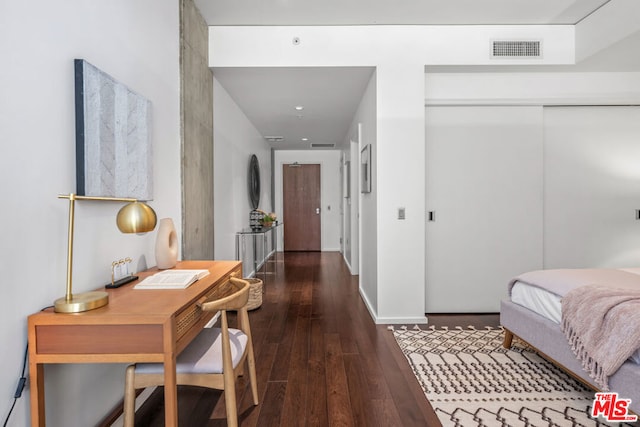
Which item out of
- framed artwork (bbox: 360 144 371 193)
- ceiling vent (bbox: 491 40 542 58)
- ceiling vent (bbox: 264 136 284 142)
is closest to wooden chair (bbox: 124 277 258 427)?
framed artwork (bbox: 360 144 371 193)

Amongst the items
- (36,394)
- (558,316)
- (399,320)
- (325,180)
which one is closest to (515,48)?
(558,316)

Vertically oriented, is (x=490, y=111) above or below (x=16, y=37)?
above

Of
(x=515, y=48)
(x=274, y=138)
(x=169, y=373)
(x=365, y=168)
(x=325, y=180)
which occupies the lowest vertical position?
(x=169, y=373)

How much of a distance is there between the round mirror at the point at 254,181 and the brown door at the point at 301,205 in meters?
2.16

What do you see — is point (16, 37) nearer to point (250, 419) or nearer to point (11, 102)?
point (11, 102)

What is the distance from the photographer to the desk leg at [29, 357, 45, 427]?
3.54ft

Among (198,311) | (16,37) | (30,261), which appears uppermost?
(16,37)

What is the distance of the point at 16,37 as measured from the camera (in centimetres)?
110

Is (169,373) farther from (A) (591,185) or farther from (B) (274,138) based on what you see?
(B) (274,138)

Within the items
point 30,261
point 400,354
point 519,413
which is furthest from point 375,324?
point 30,261

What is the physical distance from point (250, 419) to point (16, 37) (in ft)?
6.09

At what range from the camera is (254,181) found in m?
5.19

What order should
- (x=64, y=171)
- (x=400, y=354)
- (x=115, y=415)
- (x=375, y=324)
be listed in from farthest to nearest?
(x=375, y=324) < (x=400, y=354) < (x=115, y=415) < (x=64, y=171)

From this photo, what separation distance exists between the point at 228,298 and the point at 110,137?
0.93 meters
